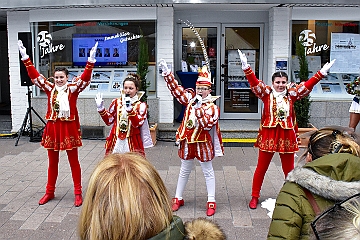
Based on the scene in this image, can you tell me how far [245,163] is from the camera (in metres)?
7.54

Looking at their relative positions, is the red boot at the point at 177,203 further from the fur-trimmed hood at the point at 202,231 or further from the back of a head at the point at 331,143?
the fur-trimmed hood at the point at 202,231

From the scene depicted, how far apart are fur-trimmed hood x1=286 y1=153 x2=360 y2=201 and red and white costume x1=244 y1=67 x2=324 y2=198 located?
2.95m

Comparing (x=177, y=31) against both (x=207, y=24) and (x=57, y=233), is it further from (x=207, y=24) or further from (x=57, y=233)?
(x=57, y=233)

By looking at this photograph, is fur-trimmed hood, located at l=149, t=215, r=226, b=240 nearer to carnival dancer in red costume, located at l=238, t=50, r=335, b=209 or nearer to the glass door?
carnival dancer in red costume, located at l=238, t=50, r=335, b=209

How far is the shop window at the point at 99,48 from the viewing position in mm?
9438

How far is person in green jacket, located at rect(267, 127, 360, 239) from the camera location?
2193 mm

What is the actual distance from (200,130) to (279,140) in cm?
99

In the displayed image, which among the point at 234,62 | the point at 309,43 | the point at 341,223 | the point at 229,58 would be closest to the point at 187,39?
the point at 229,58

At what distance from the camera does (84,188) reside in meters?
6.08

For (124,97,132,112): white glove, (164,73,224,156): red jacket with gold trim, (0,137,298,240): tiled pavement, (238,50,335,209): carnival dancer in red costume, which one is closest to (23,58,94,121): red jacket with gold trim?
(124,97,132,112): white glove

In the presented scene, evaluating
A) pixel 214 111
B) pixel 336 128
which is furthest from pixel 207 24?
pixel 336 128

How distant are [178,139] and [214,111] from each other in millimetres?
552

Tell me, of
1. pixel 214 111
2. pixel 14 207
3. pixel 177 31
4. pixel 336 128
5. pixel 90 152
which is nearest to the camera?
pixel 336 128

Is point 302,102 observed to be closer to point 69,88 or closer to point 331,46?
point 331,46
